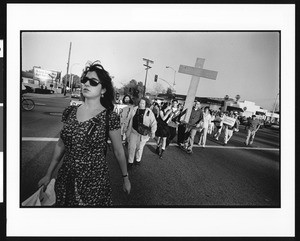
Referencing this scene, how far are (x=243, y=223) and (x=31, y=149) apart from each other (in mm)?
4310

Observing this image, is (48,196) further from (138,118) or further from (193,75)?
(193,75)

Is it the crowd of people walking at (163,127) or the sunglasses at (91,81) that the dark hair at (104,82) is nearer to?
the sunglasses at (91,81)

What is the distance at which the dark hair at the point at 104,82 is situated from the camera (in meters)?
1.64

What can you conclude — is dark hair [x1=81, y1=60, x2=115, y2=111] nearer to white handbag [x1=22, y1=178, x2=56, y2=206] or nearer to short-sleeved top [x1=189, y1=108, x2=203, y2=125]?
white handbag [x1=22, y1=178, x2=56, y2=206]

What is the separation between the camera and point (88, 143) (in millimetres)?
1526

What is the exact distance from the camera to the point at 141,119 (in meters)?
3.64

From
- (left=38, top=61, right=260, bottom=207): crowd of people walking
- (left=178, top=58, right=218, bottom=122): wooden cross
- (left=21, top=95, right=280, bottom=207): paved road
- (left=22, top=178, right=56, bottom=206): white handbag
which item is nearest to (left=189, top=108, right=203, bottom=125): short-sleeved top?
(left=178, top=58, right=218, bottom=122): wooden cross

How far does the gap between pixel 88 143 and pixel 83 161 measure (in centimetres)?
17

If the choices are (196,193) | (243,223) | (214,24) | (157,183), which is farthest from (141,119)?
(243,223)

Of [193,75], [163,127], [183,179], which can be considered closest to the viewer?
[183,179]

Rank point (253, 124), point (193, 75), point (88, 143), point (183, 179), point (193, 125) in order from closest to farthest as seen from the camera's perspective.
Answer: point (88, 143) < point (183, 179) < point (193, 125) < point (193, 75) < point (253, 124)

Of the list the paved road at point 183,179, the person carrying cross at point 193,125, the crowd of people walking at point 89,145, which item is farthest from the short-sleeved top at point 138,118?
the person carrying cross at point 193,125

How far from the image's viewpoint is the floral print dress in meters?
1.53

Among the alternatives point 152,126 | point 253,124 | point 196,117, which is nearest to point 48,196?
point 152,126
